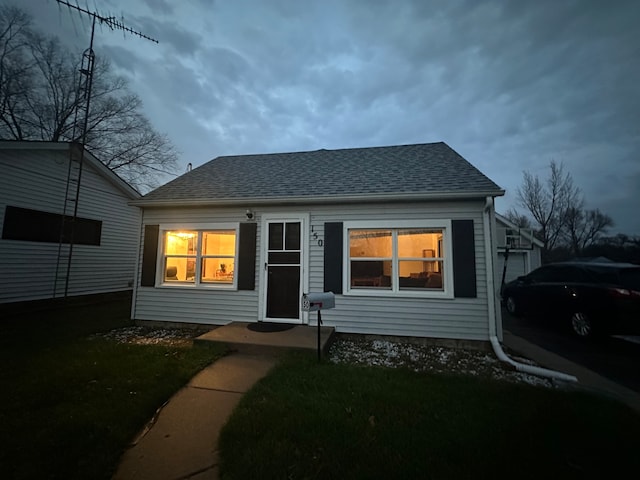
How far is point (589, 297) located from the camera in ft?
19.3

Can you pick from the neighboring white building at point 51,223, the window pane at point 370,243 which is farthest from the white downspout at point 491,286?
the neighboring white building at point 51,223

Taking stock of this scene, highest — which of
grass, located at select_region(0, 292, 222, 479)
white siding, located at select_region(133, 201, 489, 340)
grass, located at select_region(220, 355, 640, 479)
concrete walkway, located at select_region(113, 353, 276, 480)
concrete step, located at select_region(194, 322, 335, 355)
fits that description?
white siding, located at select_region(133, 201, 489, 340)

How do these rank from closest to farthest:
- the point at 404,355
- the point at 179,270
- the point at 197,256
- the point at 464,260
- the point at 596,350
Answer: the point at 404,355
the point at 464,260
the point at 596,350
the point at 197,256
the point at 179,270

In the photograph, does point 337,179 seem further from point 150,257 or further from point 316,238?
point 150,257

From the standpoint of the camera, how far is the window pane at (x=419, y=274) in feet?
17.9

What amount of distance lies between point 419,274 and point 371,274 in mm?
1018

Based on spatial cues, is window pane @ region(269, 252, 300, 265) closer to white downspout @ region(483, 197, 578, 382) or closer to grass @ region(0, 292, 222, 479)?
grass @ region(0, 292, 222, 479)

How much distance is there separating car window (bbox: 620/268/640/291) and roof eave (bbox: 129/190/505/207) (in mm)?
3484

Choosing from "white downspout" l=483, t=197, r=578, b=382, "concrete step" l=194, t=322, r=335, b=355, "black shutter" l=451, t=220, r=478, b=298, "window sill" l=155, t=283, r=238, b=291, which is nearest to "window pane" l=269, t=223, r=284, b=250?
"window sill" l=155, t=283, r=238, b=291

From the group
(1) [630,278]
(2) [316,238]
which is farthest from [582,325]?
(2) [316,238]

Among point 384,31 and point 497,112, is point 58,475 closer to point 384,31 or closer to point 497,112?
point 384,31

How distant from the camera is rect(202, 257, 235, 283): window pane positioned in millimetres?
6289

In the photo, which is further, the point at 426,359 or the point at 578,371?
the point at 426,359

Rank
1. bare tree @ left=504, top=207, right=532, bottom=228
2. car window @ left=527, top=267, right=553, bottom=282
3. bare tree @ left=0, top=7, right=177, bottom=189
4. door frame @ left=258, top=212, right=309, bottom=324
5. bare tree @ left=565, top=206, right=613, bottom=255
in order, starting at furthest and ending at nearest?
bare tree @ left=504, top=207, right=532, bottom=228 → bare tree @ left=565, top=206, right=613, bottom=255 → bare tree @ left=0, top=7, right=177, bottom=189 → car window @ left=527, top=267, right=553, bottom=282 → door frame @ left=258, top=212, right=309, bottom=324
